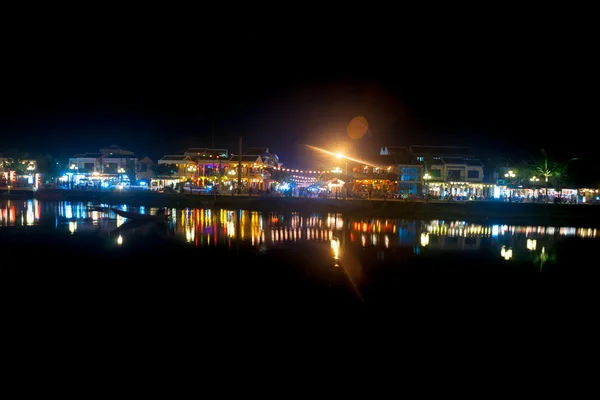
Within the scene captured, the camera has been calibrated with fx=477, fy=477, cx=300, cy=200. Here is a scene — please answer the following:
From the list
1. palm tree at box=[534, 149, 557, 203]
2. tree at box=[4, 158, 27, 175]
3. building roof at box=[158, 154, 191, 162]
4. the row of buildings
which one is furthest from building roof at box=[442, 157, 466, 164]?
tree at box=[4, 158, 27, 175]

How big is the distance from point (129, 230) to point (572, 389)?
57.2 feet

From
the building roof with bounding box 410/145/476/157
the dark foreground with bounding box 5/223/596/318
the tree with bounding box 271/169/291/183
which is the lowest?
the dark foreground with bounding box 5/223/596/318

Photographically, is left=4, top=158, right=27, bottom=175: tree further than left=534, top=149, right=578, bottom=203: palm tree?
Yes

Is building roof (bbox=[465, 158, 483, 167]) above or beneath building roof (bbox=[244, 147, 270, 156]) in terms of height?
beneath

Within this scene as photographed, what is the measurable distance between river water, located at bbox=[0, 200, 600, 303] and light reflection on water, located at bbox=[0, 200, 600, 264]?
0.14 ft

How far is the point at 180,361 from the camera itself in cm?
649

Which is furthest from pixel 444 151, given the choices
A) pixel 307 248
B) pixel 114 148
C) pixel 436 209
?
pixel 114 148

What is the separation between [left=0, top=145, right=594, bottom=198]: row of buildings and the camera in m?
39.4

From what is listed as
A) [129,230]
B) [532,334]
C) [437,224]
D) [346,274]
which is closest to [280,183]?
[437,224]

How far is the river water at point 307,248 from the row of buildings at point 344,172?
582 inches

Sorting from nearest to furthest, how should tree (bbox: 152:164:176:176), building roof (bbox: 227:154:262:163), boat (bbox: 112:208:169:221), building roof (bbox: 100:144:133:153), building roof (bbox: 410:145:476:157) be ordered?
boat (bbox: 112:208:169:221), building roof (bbox: 410:145:476:157), building roof (bbox: 227:154:262:163), tree (bbox: 152:164:176:176), building roof (bbox: 100:144:133:153)

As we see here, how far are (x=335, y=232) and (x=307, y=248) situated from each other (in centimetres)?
466

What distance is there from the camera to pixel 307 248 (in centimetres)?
1583

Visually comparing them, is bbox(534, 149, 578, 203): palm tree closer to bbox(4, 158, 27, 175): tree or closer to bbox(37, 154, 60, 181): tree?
bbox(37, 154, 60, 181): tree
